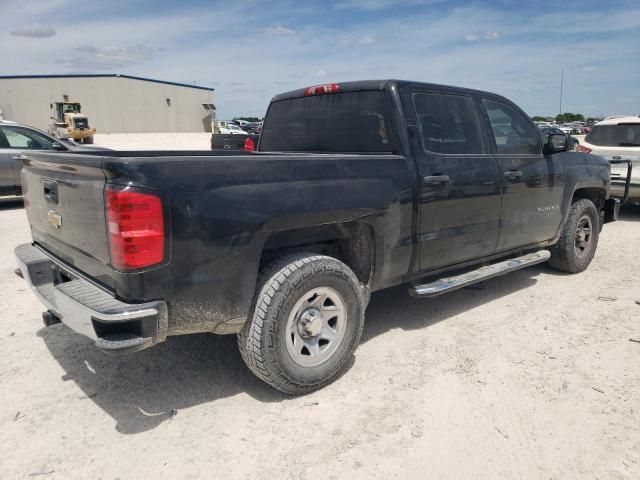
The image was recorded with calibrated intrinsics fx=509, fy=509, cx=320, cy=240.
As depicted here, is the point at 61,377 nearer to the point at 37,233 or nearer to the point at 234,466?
the point at 37,233

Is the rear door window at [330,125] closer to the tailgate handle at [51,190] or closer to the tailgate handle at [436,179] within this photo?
the tailgate handle at [436,179]

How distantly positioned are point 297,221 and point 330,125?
1.47 m

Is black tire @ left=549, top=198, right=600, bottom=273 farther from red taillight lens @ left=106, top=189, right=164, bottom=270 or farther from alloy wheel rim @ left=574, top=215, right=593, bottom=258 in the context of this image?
red taillight lens @ left=106, top=189, right=164, bottom=270

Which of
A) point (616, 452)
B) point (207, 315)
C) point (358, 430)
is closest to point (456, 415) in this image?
point (358, 430)

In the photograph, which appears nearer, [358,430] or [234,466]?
[234,466]

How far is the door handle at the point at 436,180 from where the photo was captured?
3748 millimetres

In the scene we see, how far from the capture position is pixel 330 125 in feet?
13.8

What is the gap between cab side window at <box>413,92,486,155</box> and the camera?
3.93 metres

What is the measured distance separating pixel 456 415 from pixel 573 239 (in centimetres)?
349

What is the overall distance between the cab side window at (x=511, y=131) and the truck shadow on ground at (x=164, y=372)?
1.63m

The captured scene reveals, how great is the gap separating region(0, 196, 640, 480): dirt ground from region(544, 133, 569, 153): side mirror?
63.0 inches

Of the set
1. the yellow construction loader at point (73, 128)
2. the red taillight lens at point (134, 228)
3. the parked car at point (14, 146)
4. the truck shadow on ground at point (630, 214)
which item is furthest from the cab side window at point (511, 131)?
the yellow construction loader at point (73, 128)

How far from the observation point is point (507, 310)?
15.4 ft

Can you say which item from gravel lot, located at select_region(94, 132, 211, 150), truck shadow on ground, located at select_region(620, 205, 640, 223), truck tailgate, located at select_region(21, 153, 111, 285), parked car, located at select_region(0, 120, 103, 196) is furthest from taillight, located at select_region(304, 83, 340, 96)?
gravel lot, located at select_region(94, 132, 211, 150)
